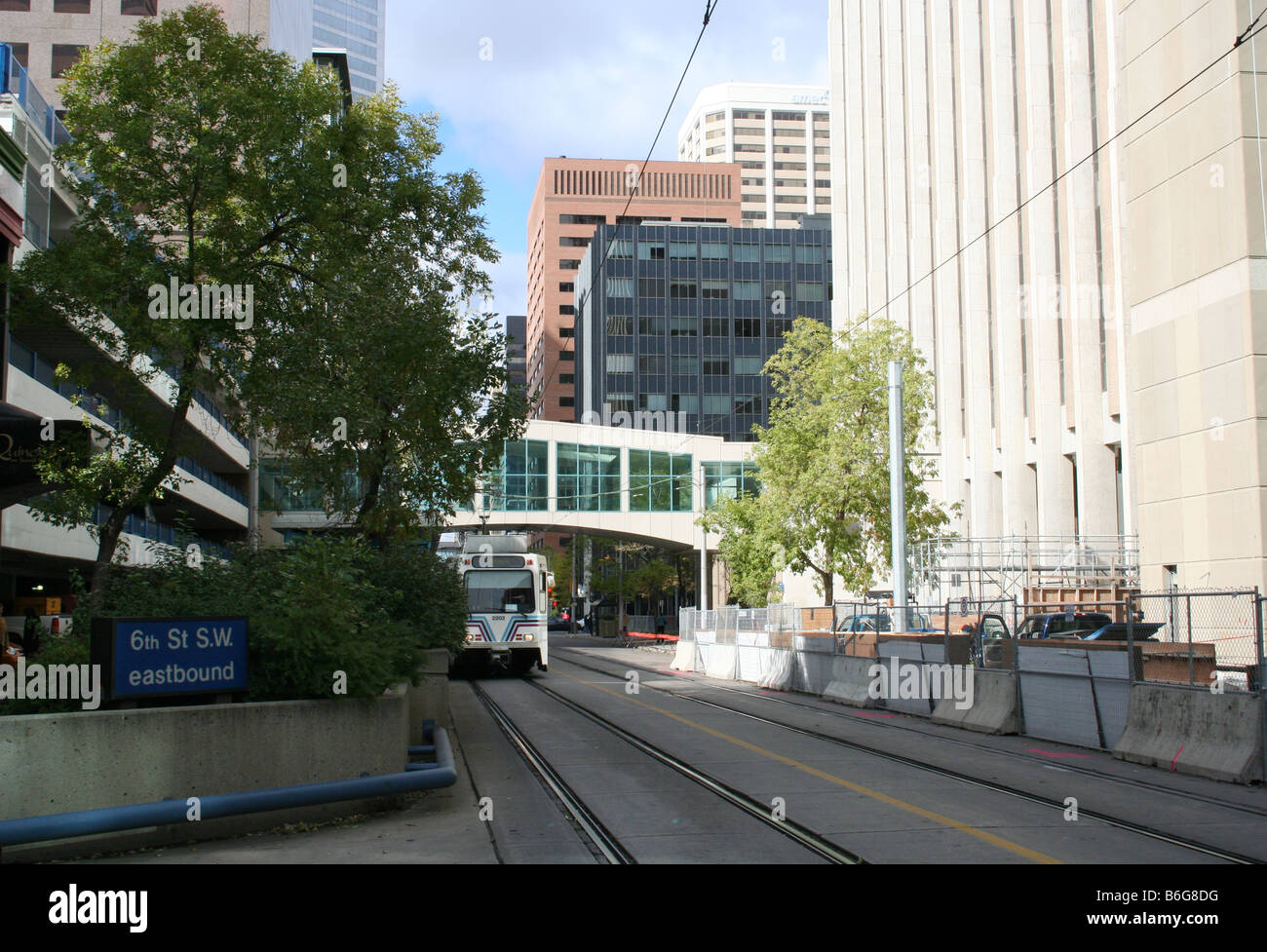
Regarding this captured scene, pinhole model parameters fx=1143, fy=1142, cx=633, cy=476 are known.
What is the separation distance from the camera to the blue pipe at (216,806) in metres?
7.53

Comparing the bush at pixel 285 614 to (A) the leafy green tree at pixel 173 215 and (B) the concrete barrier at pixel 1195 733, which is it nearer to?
(A) the leafy green tree at pixel 173 215

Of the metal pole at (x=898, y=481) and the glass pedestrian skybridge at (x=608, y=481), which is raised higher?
the glass pedestrian skybridge at (x=608, y=481)

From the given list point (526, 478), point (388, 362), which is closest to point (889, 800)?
point (388, 362)

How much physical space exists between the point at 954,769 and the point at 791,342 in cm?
2487

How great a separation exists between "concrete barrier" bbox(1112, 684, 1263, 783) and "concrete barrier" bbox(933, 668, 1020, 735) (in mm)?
2602

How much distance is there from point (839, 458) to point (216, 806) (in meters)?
26.9

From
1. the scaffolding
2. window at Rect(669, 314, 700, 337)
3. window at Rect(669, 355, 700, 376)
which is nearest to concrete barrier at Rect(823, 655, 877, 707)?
the scaffolding

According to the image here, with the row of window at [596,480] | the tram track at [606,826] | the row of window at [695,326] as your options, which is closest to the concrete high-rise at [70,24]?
the row of window at [596,480]

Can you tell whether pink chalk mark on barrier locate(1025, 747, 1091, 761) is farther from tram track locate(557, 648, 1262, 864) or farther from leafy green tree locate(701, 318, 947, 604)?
leafy green tree locate(701, 318, 947, 604)

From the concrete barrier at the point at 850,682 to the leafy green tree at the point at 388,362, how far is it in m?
8.30

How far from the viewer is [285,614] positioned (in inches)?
396

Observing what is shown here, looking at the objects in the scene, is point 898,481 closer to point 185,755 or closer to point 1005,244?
point 185,755

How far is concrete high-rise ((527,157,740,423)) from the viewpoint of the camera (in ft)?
427
